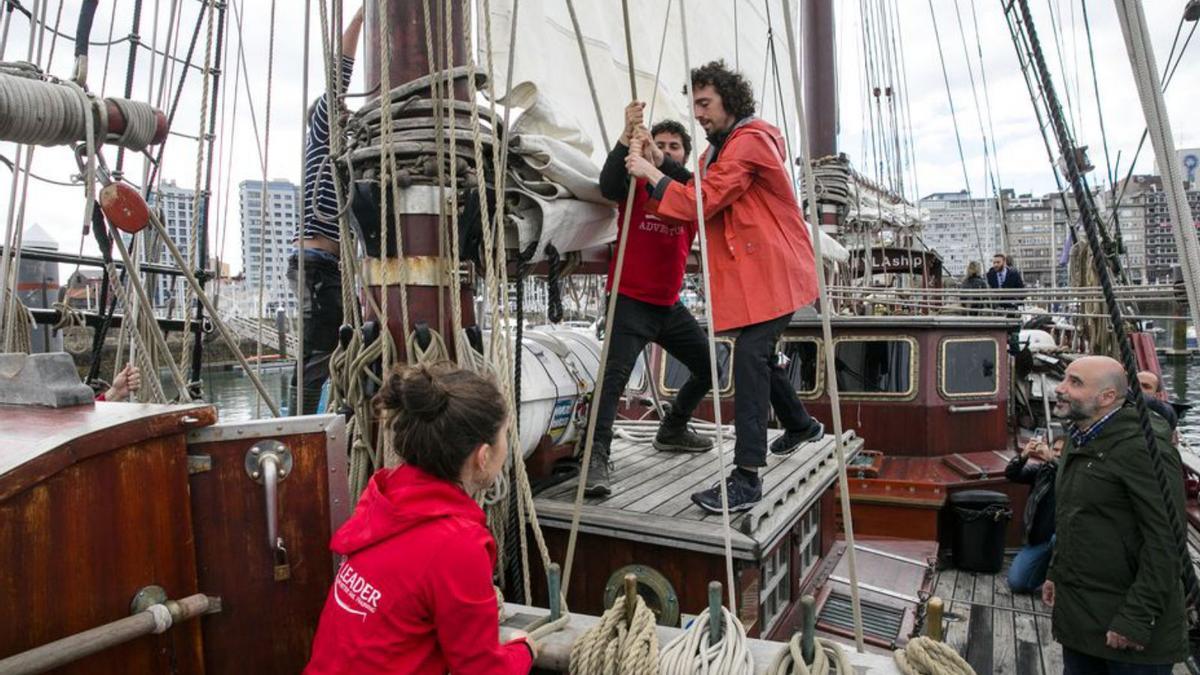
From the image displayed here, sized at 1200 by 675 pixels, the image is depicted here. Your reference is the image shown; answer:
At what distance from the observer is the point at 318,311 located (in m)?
4.03

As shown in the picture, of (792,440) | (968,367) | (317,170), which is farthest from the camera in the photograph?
(968,367)

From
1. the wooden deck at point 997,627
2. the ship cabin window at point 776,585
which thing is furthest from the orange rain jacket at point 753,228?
the wooden deck at point 997,627

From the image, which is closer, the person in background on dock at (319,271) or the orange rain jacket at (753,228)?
the orange rain jacket at (753,228)

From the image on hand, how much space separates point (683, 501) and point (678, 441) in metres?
0.99

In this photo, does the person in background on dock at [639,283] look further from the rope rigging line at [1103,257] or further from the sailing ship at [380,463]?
the rope rigging line at [1103,257]

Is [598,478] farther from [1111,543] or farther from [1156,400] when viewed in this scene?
[1156,400]

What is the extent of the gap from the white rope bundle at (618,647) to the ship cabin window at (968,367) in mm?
5435

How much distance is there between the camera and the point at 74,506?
141cm

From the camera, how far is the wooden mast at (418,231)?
8.16ft

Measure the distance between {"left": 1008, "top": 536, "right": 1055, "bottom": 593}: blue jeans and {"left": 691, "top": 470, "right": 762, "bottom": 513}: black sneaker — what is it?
3188mm

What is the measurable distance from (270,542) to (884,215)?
1532cm

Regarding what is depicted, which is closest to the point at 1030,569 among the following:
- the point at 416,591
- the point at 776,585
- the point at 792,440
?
the point at 792,440

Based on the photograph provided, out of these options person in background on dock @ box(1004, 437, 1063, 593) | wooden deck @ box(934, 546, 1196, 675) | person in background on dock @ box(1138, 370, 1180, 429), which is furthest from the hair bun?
person in background on dock @ box(1004, 437, 1063, 593)

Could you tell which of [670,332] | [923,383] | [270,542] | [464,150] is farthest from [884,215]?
[270,542]
